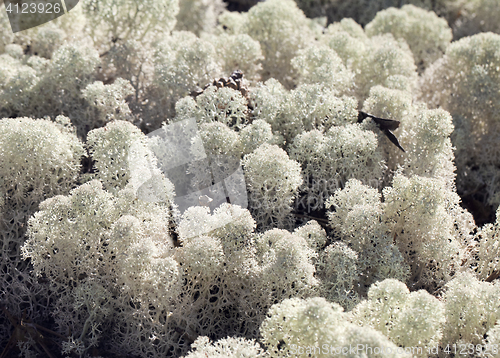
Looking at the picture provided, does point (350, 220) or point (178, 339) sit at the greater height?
point (350, 220)

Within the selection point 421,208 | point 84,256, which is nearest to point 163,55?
point 84,256

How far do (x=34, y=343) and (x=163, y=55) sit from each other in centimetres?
150

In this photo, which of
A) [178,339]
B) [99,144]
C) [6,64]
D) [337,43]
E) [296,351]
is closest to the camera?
[296,351]

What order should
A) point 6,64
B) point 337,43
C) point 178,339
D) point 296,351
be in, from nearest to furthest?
point 296,351
point 178,339
point 6,64
point 337,43

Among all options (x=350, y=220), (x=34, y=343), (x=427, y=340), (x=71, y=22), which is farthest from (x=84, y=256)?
(x=71, y=22)

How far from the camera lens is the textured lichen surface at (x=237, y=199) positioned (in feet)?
4.71

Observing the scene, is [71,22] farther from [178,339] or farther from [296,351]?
[296,351]

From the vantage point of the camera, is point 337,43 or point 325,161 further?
point 337,43

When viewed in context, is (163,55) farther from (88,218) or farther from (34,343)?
(34,343)

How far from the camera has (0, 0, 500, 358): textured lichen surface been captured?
Result: 1.44m

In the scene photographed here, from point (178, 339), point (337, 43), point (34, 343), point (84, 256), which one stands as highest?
point (337, 43)

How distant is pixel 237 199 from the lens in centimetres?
186

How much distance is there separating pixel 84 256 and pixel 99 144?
19.6 inches

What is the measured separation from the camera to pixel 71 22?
271 cm
